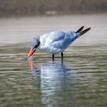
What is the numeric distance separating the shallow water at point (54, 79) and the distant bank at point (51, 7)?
85.3 feet

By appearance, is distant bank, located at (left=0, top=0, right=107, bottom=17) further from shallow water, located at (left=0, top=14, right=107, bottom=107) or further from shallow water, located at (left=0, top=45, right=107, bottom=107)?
shallow water, located at (left=0, top=45, right=107, bottom=107)

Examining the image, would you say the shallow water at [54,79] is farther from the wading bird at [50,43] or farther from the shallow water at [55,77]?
the wading bird at [50,43]

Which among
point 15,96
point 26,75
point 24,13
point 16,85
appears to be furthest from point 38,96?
point 24,13

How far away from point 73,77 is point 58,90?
5.26ft

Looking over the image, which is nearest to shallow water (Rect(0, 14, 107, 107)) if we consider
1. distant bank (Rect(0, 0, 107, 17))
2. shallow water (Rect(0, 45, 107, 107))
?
shallow water (Rect(0, 45, 107, 107))

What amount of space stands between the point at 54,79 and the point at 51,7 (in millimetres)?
31998

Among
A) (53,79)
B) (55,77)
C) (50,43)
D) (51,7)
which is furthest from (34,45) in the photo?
(51,7)

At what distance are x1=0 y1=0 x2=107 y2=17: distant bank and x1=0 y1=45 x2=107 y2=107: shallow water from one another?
26.0 m

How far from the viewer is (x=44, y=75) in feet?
51.3

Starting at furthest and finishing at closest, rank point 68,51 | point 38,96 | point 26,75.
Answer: point 68,51 → point 26,75 → point 38,96

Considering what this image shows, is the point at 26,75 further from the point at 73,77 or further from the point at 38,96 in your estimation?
the point at 38,96

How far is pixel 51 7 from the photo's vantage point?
4678cm

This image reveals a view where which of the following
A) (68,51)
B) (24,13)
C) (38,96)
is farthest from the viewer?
(24,13)

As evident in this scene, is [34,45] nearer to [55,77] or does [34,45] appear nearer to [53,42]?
[53,42]
